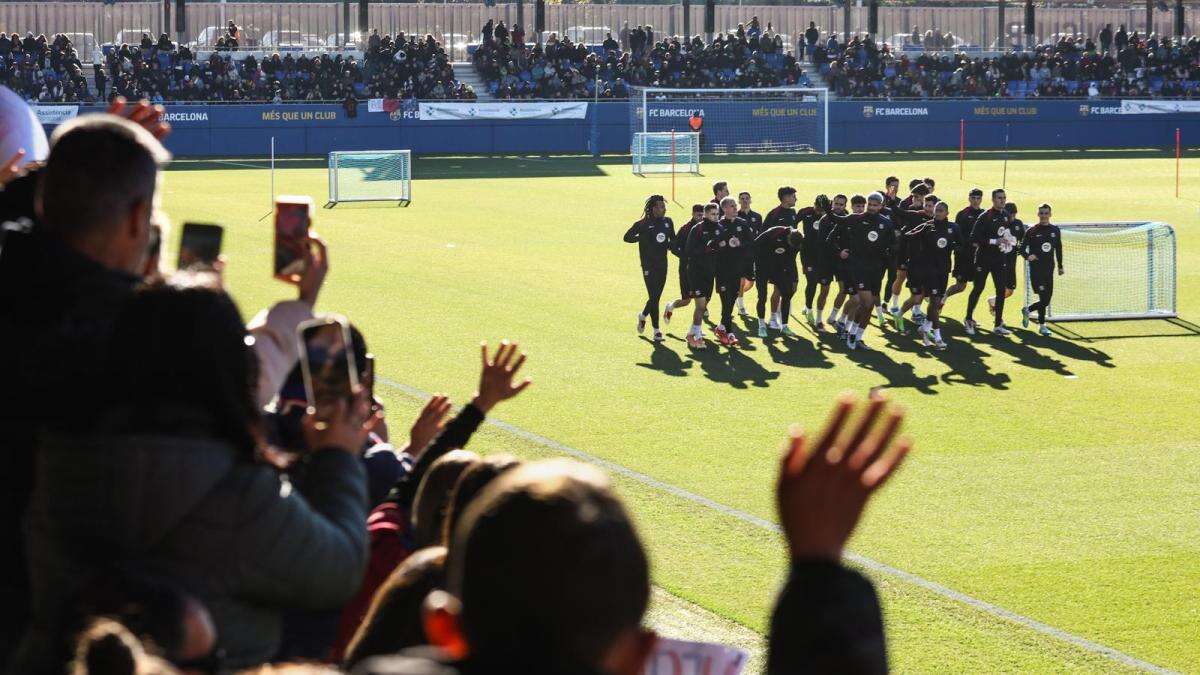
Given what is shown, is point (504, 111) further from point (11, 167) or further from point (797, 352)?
point (11, 167)

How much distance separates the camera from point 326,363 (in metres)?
3.36

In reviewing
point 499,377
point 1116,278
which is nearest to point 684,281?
point 1116,278

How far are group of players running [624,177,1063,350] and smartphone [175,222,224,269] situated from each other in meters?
14.7

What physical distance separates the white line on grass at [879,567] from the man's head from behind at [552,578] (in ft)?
22.0

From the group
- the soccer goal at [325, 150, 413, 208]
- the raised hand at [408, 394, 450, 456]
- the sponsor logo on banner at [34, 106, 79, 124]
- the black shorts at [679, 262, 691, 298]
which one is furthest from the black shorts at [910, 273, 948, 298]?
the sponsor logo on banner at [34, 106, 79, 124]

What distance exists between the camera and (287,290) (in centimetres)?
2228

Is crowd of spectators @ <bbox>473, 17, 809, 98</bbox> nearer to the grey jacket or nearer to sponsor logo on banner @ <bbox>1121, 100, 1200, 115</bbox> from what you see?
sponsor logo on banner @ <bbox>1121, 100, 1200, 115</bbox>

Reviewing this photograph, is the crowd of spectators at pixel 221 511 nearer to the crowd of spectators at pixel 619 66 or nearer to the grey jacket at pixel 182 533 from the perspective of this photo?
the grey jacket at pixel 182 533

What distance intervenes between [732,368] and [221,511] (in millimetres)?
14782

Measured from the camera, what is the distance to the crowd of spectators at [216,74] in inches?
2046

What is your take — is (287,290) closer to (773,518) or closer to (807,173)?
(773,518)

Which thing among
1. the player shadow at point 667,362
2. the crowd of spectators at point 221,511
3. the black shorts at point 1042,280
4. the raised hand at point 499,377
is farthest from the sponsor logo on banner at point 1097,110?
the crowd of spectators at point 221,511

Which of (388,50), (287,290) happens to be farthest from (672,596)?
(388,50)

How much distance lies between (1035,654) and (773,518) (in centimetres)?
313
